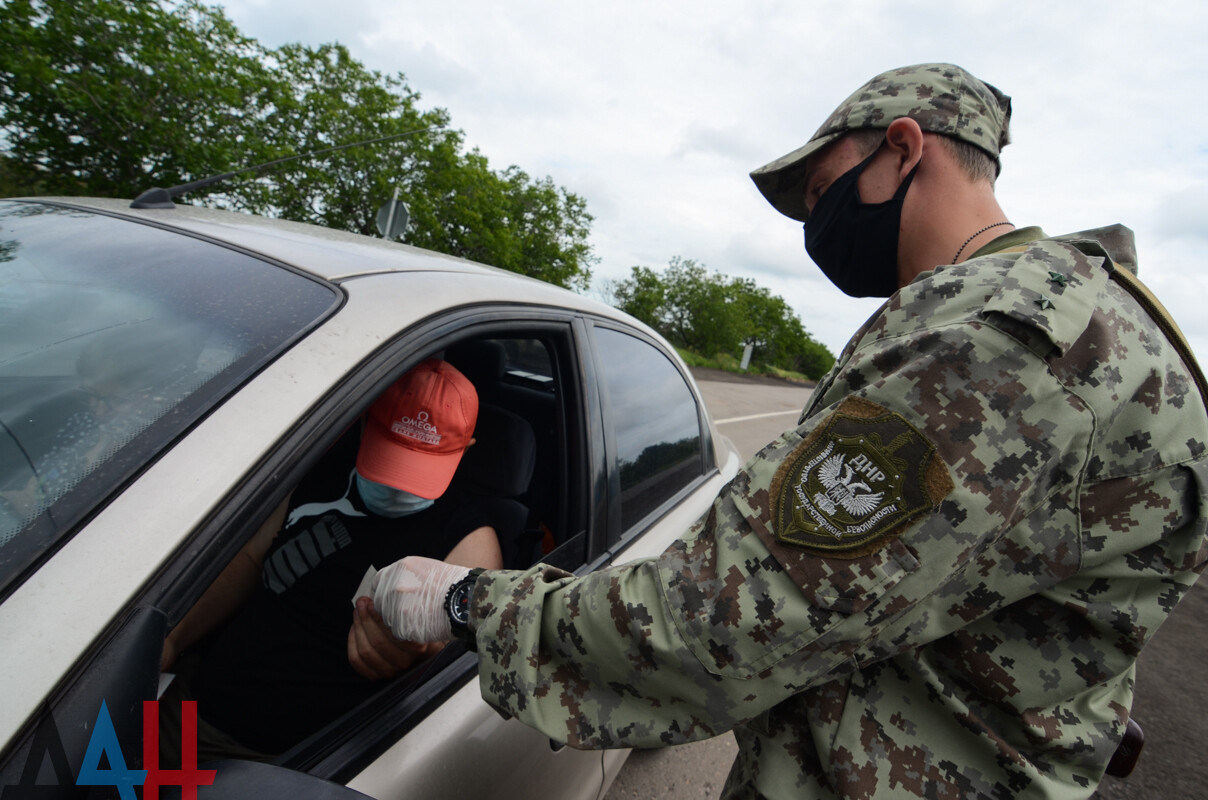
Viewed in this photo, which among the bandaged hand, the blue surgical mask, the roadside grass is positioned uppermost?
the bandaged hand

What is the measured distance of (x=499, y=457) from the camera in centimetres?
173

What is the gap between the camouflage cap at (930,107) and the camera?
1.22m

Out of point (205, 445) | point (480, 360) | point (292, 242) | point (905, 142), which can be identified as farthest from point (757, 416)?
point (205, 445)

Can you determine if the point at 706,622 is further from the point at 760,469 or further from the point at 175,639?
the point at 175,639

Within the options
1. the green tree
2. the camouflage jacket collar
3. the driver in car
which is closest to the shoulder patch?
the camouflage jacket collar

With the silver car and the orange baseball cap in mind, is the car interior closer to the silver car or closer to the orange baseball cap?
the silver car

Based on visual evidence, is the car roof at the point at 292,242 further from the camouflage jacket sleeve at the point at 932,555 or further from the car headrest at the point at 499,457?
the camouflage jacket sleeve at the point at 932,555

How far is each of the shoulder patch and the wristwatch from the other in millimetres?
547

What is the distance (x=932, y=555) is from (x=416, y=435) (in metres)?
1.09

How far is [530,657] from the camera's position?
94 cm

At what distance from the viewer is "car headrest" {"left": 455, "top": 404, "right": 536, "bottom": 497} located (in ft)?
5.57

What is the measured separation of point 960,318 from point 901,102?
0.63 meters

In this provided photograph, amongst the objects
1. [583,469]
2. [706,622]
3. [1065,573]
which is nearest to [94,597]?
[706,622]

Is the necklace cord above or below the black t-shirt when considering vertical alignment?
above
